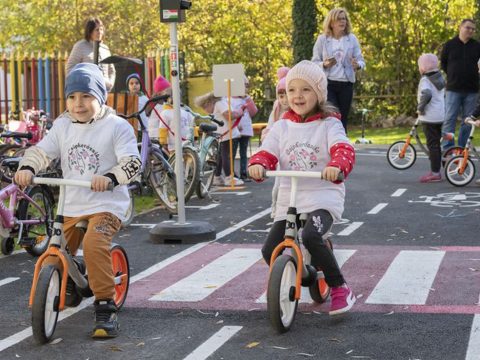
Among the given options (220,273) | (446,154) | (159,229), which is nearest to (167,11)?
(159,229)

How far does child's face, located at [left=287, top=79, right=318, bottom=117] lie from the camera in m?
6.67

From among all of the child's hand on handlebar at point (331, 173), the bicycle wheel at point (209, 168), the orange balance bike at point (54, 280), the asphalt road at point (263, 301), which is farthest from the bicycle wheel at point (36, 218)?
the bicycle wheel at point (209, 168)

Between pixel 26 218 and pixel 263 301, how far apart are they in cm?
299

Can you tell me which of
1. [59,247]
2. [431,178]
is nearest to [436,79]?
[431,178]

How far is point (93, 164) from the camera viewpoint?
6500mm

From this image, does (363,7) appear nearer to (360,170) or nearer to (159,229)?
(360,170)

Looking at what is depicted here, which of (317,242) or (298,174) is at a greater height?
(298,174)

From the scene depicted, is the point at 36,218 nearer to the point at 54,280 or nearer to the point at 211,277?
the point at 211,277

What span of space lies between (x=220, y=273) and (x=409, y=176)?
8.81 meters

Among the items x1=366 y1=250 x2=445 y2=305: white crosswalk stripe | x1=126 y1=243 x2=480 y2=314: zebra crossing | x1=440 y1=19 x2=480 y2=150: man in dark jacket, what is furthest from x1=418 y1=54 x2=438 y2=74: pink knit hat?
x1=366 y1=250 x2=445 y2=305: white crosswalk stripe

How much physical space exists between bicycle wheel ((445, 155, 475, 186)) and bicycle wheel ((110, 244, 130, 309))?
28.6 feet

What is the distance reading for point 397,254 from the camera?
364 inches

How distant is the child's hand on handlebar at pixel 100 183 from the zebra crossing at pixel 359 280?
1494 mm

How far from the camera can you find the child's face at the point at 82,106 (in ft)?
21.2
